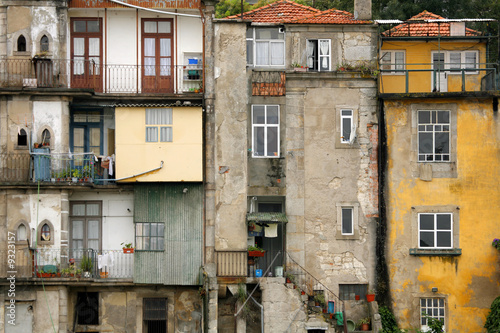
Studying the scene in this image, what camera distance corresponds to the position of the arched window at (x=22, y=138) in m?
37.1

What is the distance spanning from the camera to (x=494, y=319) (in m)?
35.8

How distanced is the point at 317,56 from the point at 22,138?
12137 millimetres

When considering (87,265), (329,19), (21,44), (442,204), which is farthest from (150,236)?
(442,204)

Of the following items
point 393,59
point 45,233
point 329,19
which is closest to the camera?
point 45,233

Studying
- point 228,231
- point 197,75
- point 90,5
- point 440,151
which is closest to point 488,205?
point 440,151

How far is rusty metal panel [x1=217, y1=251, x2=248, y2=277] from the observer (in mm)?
36531

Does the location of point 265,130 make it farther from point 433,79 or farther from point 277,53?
point 433,79

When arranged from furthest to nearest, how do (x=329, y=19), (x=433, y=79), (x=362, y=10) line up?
(x=433, y=79)
(x=362, y=10)
(x=329, y=19)

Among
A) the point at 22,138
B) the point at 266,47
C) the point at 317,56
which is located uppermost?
the point at 266,47

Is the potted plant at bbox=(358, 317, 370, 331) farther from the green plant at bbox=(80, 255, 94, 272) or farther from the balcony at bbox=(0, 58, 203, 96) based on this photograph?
the balcony at bbox=(0, 58, 203, 96)

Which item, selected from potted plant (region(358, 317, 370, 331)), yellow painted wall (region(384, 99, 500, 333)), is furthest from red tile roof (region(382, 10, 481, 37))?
potted plant (region(358, 317, 370, 331))

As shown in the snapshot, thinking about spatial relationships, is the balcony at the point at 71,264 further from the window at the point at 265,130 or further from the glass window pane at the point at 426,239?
the glass window pane at the point at 426,239

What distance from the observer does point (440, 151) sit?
1470 inches

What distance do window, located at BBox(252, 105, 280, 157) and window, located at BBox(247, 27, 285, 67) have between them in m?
1.86
